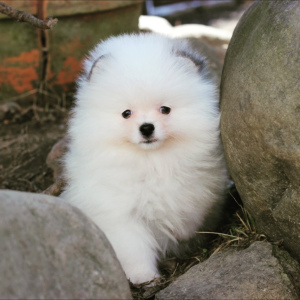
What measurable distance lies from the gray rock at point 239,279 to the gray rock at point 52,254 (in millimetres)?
507

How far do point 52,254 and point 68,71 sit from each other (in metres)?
3.32

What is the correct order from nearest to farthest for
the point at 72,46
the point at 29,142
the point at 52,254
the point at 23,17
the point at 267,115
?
the point at 52,254
the point at 267,115
the point at 23,17
the point at 29,142
the point at 72,46

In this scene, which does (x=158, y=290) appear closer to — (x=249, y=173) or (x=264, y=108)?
(x=249, y=173)

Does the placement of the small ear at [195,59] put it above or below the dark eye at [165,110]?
above

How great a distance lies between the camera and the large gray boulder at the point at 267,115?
2363 millimetres

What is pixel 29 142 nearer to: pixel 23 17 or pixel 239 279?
pixel 23 17

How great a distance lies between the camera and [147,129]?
2701 millimetres

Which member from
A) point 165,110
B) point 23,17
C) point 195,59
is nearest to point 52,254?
point 165,110

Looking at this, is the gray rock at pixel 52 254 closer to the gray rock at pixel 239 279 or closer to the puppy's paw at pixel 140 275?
the gray rock at pixel 239 279

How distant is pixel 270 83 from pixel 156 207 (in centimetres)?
92

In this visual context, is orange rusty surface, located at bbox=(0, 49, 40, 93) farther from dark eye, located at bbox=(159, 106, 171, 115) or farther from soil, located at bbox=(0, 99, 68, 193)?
dark eye, located at bbox=(159, 106, 171, 115)

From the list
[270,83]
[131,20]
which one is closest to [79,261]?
[270,83]

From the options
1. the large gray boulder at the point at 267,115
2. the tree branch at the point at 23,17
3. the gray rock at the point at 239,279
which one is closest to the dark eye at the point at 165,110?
the large gray boulder at the point at 267,115

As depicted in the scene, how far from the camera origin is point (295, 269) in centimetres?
263
